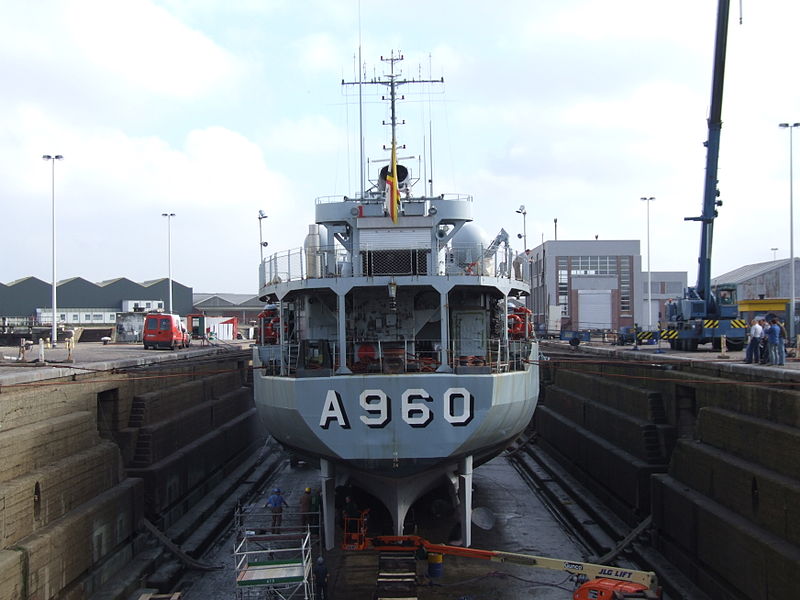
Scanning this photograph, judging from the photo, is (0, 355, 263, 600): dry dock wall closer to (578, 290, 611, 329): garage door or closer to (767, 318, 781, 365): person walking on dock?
(767, 318, 781, 365): person walking on dock

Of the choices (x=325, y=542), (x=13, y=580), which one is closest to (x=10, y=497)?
(x=13, y=580)

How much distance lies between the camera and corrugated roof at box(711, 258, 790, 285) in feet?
210

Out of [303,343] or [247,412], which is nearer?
[303,343]

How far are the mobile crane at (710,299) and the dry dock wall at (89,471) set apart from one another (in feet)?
54.3

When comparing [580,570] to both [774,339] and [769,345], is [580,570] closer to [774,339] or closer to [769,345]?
[774,339]

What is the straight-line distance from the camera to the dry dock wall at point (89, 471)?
1008cm

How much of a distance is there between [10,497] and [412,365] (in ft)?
25.3

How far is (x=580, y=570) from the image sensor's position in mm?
11586

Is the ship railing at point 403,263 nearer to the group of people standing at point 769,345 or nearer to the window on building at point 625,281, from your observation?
the group of people standing at point 769,345

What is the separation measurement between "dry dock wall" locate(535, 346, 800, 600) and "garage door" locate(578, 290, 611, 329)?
40.9m

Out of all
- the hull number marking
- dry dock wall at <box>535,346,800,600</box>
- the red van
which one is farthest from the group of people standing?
the red van

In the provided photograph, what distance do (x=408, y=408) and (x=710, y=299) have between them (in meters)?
16.0

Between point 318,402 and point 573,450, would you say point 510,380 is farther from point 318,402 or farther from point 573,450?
point 573,450

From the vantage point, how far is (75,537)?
11195mm
